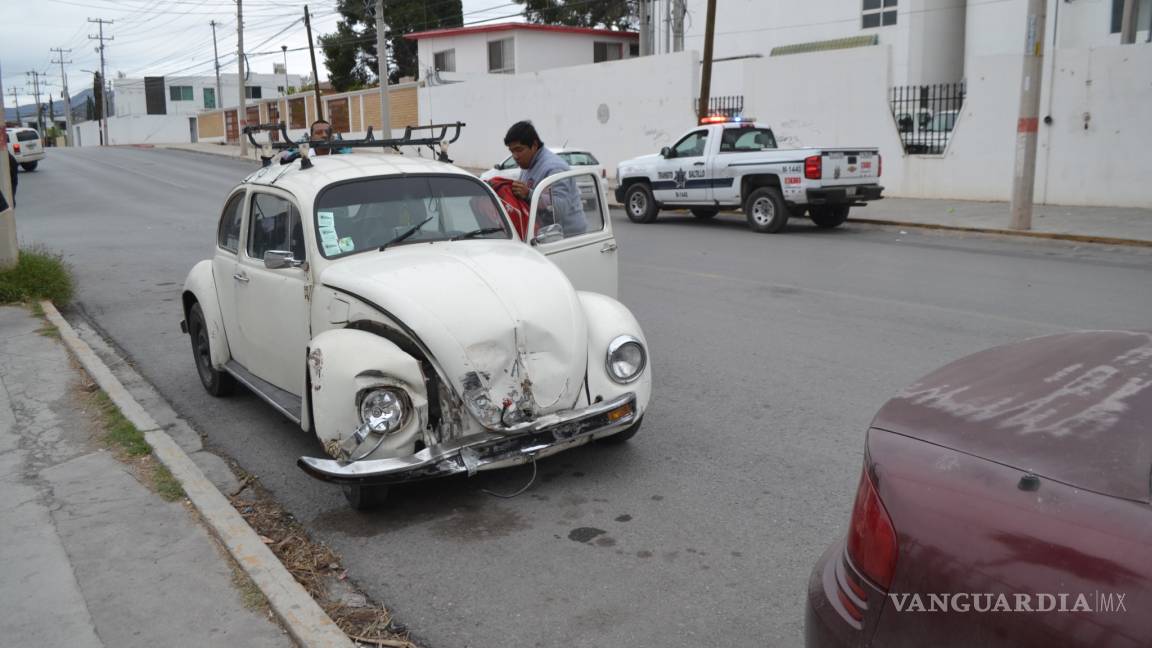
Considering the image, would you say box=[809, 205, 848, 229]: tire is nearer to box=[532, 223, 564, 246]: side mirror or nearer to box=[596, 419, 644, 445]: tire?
box=[532, 223, 564, 246]: side mirror

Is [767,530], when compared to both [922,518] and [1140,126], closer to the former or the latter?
[922,518]

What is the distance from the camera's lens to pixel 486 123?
35.3 m

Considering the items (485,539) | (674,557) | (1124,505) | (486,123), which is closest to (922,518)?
(1124,505)

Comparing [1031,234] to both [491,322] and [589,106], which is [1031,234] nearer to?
[491,322]

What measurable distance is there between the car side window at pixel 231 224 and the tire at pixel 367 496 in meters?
2.39

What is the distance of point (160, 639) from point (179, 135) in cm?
8254

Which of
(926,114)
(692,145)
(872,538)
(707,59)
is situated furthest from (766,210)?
(872,538)

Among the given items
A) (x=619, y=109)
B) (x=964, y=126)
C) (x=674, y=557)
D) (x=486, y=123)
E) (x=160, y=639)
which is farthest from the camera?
(x=486, y=123)

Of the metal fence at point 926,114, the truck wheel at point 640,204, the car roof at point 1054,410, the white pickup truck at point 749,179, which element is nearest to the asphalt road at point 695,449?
the car roof at point 1054,410

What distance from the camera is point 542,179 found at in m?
6.84

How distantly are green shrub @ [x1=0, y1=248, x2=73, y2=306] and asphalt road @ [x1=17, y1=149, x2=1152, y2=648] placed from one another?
12.4 inches

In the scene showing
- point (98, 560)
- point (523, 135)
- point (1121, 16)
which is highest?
point (1121, 16)

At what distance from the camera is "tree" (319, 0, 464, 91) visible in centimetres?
6084

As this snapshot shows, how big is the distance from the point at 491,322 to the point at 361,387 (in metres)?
0.70
